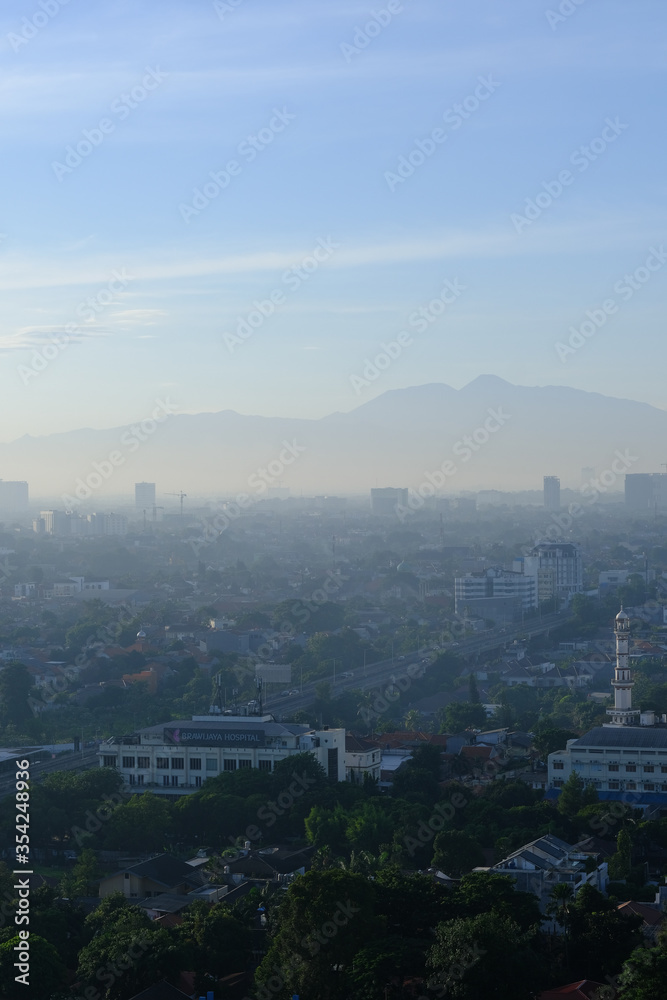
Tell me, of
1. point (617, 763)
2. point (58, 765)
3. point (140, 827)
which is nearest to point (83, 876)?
point (140, 827)

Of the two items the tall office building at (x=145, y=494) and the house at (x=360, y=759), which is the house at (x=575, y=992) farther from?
the tall office building at (x=145, y=494)

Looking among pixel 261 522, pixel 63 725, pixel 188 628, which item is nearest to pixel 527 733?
pixel 63 725

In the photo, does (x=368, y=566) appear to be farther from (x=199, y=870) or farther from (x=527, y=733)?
(x=199, y=870)

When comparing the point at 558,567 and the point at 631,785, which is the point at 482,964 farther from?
the point at 558,567

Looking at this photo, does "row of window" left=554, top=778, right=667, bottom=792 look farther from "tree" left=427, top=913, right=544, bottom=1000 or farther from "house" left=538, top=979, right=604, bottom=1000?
"tree" left=427, top=913, right=544, bottom=1000

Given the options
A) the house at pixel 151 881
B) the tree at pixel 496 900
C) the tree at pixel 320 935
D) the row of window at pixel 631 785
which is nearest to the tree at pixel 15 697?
the row of window at pixel 631 785

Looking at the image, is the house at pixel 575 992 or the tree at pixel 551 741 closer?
the house at pixel 575 992
